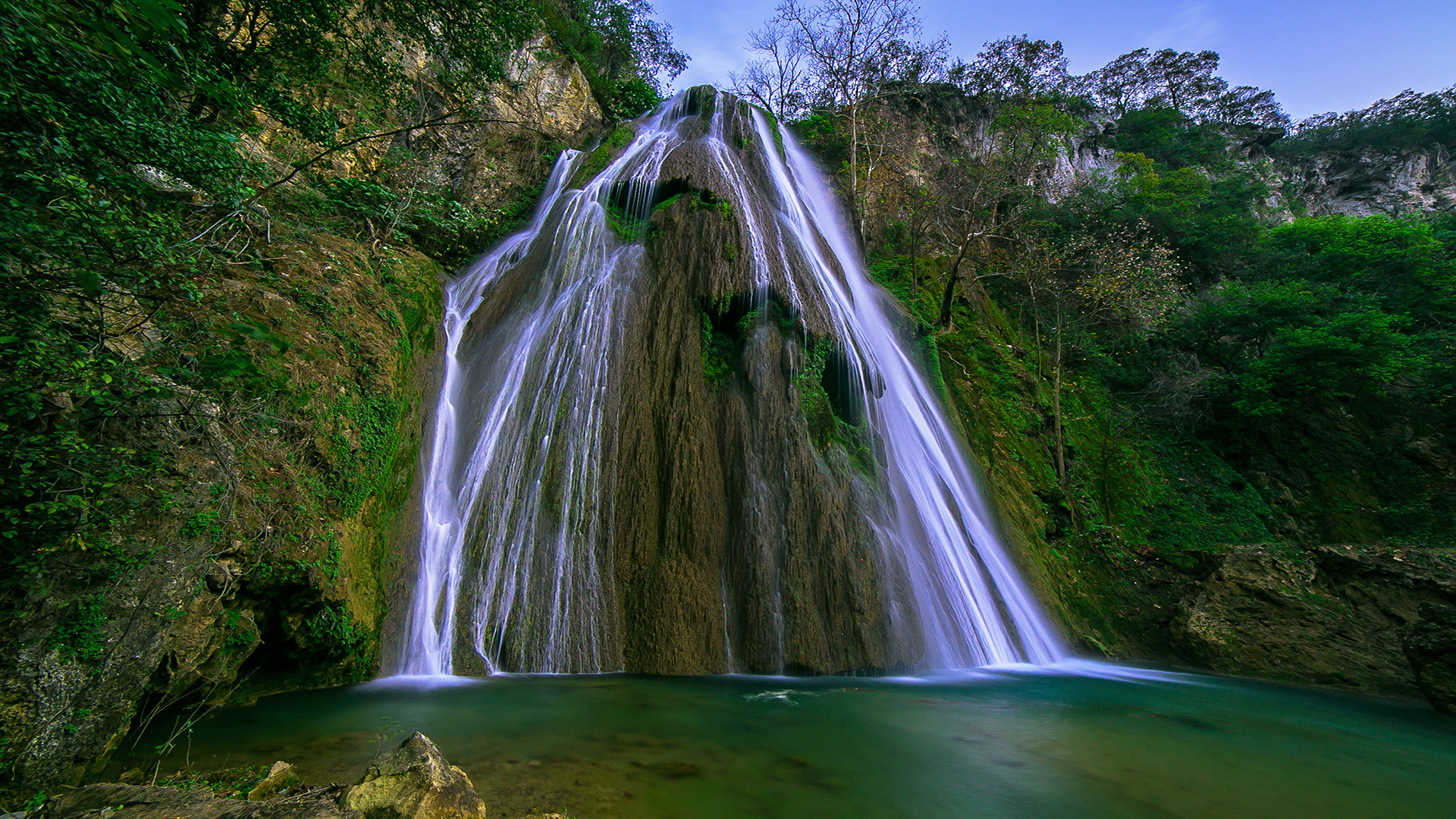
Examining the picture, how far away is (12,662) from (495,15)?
7426mm

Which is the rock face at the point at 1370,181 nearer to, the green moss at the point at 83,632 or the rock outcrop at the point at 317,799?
the rock outcrop at the point at 317,799

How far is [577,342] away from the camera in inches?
356

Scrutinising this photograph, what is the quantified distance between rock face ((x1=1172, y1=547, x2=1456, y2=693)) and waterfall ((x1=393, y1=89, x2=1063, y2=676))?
236cm

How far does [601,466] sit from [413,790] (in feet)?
17.8

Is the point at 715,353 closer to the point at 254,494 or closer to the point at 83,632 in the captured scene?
the point at 254,494

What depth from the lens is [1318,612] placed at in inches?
312

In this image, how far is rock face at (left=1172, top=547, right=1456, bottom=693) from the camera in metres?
7.31

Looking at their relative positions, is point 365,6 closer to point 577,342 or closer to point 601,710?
point 577,342

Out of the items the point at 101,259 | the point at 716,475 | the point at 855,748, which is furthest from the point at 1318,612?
the point at 101,259

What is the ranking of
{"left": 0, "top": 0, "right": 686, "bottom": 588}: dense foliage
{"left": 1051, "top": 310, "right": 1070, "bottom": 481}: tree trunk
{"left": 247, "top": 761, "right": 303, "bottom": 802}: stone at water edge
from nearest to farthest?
{"left": 0, "top": 0, "right": 686, "bottom": 588}: dense foliage
{"left": 247, "top": 761, "right": 303, "bottom": 802}: stone at water edge
{"left": 1051, "top": 310, "right": 1070, "bottom": 481}: tree trunk

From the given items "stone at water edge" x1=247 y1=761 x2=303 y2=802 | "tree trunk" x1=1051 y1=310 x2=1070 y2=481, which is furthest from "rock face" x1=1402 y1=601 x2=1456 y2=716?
"stone at water edge" x1=247 y1=761 x2=303 y2=802

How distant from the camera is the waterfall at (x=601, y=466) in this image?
6789 millimetres

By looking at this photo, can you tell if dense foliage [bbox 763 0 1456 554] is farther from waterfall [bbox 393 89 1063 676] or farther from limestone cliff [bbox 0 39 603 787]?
limestone cliff [bbox 0 39 603 787]

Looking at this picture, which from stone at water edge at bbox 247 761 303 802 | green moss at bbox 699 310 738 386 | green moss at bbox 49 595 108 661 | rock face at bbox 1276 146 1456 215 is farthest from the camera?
rock face at bbox 1276 146 1456 215
